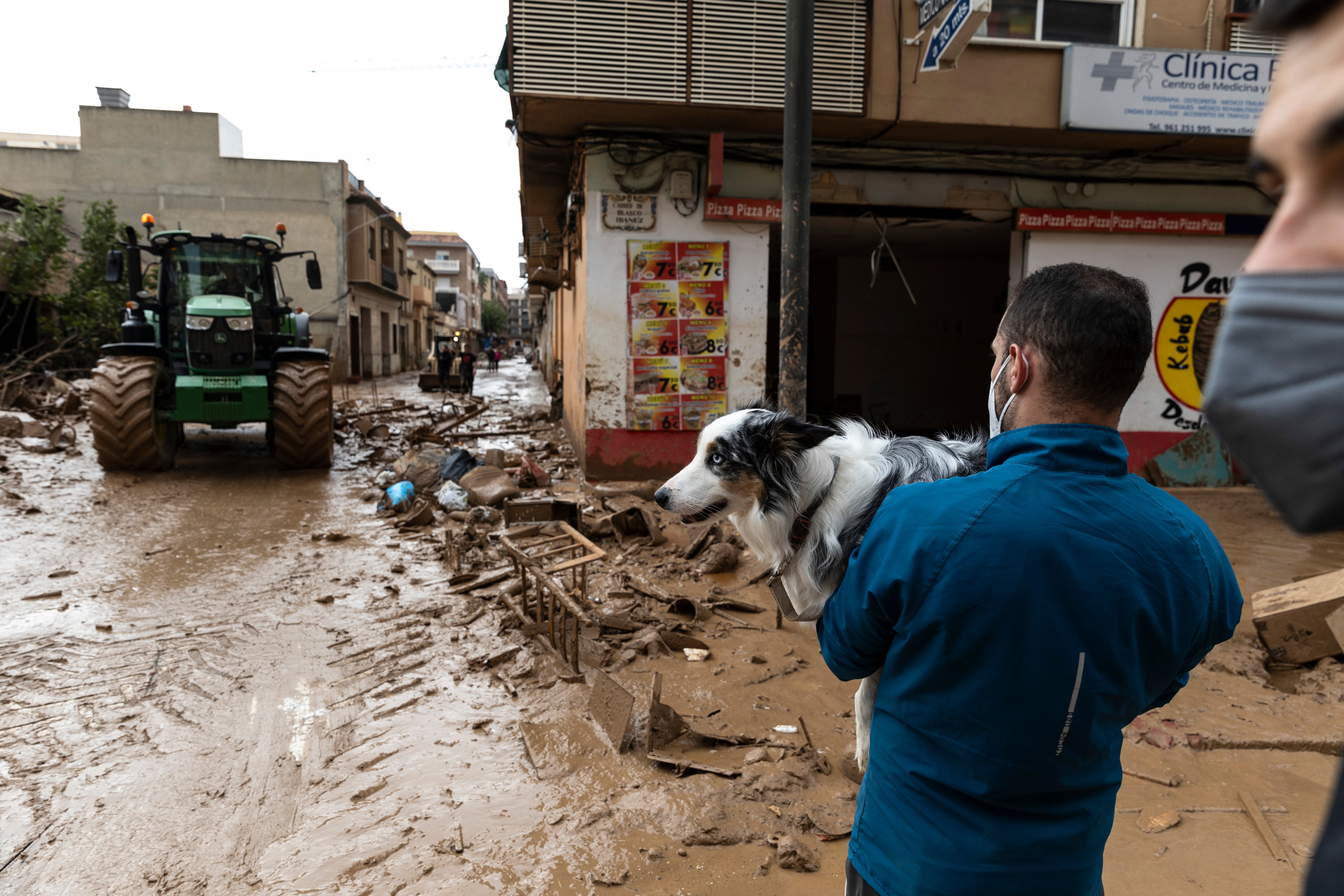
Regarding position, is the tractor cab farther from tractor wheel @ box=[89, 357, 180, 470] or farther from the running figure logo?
the running figure logo

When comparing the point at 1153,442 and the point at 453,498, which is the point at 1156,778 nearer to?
the point at 453,498

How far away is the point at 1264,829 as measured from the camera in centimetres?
316

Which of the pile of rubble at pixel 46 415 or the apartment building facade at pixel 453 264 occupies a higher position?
the apartment building facade at pixel 453 264

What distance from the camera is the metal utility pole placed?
18.7 feet

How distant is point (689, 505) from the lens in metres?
3.18

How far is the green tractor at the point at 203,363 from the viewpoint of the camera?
9375mm

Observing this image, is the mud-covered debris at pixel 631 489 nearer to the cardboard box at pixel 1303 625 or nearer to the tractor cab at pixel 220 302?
the tractor cab at pixel 220 302

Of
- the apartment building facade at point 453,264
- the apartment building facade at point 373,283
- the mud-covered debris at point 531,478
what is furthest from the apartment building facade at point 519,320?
the mud-covered debris at point 531,478

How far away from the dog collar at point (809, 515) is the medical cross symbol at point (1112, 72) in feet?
27.7

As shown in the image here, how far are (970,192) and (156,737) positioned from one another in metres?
10.3

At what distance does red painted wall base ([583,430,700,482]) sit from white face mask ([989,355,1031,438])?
7.53 m

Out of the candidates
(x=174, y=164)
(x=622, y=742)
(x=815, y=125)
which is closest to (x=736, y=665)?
(x=622, y=742)

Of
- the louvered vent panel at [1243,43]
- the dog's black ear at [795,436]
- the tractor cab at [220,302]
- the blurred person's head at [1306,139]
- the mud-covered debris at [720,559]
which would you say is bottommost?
the mud-covered debris at [720,559]

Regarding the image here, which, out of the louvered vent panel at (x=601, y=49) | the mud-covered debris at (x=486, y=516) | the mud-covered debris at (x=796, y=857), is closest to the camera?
the mud-covered debris at (x=796, y=857)
